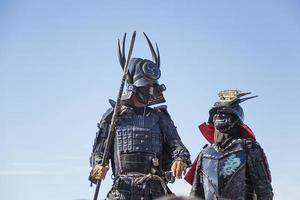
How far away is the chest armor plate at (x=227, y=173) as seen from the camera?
785 cm

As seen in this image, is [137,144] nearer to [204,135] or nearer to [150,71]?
[204,135]

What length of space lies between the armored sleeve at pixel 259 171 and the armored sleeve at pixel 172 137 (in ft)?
5.36

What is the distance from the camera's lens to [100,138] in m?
9.89

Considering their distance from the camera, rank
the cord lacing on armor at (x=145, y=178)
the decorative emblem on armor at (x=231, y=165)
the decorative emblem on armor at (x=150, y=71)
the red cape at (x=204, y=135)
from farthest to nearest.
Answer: the decorative emblem on armor at (x=150, y=71) < the cord lacing on armor at (x=145, y=178) < the red cape at (x=204, y=135) < the decorative emblem on armor at (x=231, y=165)

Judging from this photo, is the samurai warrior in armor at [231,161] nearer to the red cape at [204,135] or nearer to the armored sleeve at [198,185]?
the armored sleeve at [198,185]

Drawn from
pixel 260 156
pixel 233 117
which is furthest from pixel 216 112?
pixel 260 156

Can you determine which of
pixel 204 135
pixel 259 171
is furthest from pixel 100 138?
pixel 259 171

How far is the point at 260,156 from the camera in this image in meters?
7.86

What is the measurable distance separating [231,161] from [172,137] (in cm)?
201

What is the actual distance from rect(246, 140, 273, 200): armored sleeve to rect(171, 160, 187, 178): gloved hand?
1499mm

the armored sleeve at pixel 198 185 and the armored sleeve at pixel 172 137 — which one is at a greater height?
the armored sleeve at pixel 172 137

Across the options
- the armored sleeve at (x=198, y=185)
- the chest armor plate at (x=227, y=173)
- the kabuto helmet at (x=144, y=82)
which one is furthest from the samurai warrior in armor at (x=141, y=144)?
the chest armor plate at (x=227, y=173)

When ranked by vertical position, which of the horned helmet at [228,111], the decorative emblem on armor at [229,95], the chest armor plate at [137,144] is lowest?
the chest armor plate at [137,144]

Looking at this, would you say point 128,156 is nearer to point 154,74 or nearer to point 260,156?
point 154,74
